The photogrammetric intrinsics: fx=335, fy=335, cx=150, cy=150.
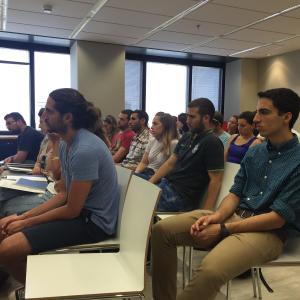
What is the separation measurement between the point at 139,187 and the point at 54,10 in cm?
367

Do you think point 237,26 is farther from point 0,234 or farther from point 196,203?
point 0,234

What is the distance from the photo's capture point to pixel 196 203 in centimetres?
218

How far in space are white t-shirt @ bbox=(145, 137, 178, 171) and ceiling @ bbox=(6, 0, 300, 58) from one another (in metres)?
1.81

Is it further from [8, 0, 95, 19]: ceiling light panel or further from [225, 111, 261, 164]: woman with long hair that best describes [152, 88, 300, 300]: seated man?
[8, 0, 95, 19]: ceiling light panel

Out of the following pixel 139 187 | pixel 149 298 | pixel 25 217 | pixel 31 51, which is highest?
pixel 31 51

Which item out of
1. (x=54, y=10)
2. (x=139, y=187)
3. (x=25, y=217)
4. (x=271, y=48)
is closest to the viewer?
(x=139, y=187)

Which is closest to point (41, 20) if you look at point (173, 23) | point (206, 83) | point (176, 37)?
point (173, 23)

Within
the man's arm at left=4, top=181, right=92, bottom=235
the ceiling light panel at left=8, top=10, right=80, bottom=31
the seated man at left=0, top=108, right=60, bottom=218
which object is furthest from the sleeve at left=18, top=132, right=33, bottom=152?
the man's arm at left=4, top=181, right=92, bottom=235

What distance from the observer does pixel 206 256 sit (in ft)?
4.48

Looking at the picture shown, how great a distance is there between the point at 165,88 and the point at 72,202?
6.13 metres

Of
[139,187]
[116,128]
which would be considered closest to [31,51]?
[116,128]

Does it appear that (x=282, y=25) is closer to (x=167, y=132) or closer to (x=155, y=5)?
(x=155, y=5)

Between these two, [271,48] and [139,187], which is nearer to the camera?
[139,187]

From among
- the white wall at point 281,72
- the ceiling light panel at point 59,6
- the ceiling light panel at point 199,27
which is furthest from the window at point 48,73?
the white wall at point 281,72
